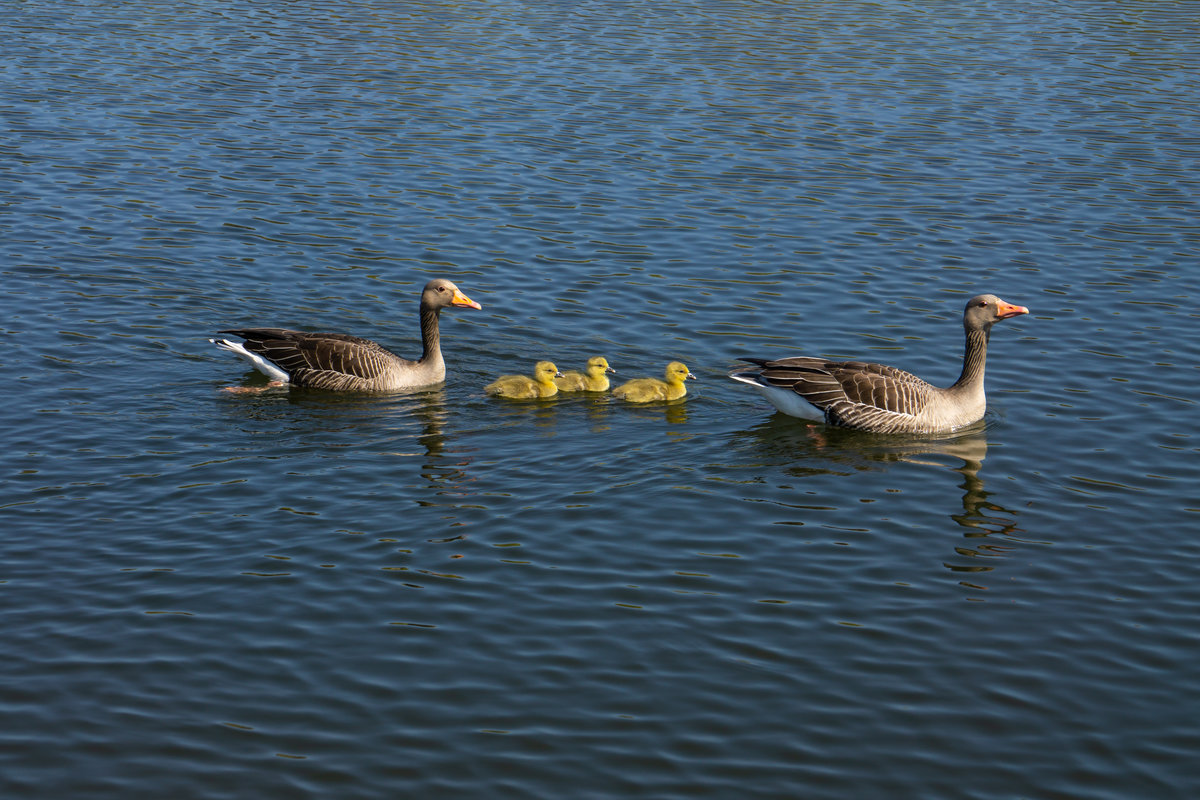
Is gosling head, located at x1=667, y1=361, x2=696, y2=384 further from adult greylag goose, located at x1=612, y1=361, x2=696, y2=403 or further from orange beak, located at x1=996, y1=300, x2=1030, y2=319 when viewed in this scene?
orange beak, located at x1=996, y1=300, x2=1030, y2=319

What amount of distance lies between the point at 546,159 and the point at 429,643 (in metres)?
19.6

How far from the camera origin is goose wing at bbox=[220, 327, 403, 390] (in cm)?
1908

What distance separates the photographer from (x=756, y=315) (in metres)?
22.3

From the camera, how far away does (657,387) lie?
61.1 ft

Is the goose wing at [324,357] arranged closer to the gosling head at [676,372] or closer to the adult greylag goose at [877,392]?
the gosling head at [676,372]

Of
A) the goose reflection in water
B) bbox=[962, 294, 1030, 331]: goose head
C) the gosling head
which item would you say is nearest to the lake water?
the goose reflection in water

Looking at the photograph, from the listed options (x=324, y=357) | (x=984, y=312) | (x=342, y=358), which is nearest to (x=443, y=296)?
(x=342, y=358)

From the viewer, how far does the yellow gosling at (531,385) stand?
61.3ft

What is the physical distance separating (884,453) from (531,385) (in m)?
4.75

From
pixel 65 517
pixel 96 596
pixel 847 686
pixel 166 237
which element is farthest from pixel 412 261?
pixel 847 686

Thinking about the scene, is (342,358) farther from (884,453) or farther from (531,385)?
(884,453)

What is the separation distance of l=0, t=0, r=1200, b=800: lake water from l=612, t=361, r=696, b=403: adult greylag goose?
0.76 feet

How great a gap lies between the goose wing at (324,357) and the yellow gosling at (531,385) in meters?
1.53

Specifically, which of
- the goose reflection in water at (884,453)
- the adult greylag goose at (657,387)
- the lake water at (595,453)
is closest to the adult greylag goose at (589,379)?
the lake water at (595,453)
